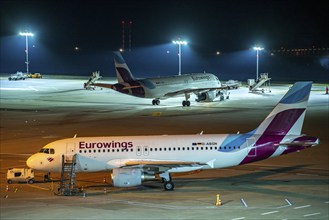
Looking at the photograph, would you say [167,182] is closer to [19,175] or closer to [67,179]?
[67,179]

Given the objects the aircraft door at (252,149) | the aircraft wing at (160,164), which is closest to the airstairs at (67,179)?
the aircraft wing at (160,164)

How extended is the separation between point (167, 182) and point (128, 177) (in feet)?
8.95

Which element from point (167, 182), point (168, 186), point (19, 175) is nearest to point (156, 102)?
point (19, 175)

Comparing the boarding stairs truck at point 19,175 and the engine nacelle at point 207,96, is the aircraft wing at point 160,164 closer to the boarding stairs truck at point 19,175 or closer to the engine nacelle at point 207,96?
the boarding stairs truck at point 19,175

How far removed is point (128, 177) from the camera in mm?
34594

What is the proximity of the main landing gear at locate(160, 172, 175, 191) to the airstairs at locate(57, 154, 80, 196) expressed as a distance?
544cm

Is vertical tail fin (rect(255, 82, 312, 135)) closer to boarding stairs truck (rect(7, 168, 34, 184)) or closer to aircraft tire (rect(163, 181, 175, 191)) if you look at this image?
aircraft tire (rect(163, 181, 175, 191))

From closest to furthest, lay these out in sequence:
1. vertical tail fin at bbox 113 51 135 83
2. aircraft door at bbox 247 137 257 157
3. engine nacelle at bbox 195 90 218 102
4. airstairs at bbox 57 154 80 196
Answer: airstairs at bbox 57 154 80 196
aircraft door at bbox 247 137 257 157
vertical tail fin at bbox 113 51 135 83
engine nacelle at bbox 195 90 218 102

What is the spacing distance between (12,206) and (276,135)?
17.4 metres

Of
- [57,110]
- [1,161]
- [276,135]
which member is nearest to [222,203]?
[276,135]

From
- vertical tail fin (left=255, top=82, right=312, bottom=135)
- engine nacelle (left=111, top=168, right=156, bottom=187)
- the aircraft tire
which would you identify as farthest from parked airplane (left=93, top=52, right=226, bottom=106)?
engine nacelle (left=111, top=168, right=156, bottom=187)

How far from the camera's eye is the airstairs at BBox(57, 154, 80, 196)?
34969 millimetres

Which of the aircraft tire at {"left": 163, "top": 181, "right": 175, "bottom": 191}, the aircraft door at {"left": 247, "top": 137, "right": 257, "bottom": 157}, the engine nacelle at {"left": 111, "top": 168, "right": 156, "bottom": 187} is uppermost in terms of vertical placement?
the aircraft door at {"left": 247, "top": 137, "right": 257, "bottom": 157}

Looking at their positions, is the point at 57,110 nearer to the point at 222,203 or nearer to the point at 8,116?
the point at 8,116
